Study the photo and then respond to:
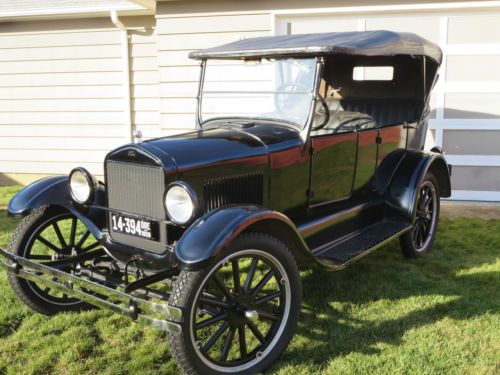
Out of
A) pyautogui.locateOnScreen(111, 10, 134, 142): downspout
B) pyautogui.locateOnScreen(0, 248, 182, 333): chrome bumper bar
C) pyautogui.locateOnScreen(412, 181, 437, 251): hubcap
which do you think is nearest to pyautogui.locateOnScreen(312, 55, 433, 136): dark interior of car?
pyautogui.locateOnScreen(412, 181, 437, 251): hubcap

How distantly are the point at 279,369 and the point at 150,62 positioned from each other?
19.3 ft

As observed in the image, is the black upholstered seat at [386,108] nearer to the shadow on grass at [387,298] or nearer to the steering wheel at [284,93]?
the shadow on grass at [387,298]

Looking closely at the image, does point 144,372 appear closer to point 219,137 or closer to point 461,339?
point 219,137

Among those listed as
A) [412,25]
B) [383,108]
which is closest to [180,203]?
[383,108]

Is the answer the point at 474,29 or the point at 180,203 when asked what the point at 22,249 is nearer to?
the point at 180,203

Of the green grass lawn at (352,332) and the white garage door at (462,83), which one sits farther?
the white garage door at (462,83)

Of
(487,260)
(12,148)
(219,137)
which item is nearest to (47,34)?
(12,148)

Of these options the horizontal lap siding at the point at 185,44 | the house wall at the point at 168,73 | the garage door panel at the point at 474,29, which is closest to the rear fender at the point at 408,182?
the house wall at the point at 168,73

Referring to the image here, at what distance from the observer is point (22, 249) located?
3311mm

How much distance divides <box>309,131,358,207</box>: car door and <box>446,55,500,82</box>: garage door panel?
3.28 metres

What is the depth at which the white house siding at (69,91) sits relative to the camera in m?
7.71

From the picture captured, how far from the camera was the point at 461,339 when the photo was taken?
3.06 metres

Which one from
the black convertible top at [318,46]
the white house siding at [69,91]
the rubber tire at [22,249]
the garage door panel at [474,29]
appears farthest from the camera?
the white house siding at [69,91]

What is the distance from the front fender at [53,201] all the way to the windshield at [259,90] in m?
1.05
